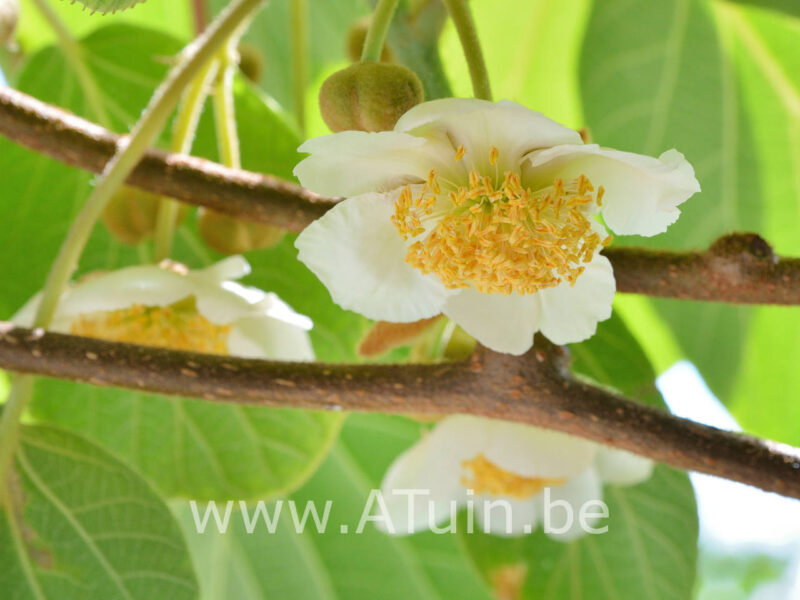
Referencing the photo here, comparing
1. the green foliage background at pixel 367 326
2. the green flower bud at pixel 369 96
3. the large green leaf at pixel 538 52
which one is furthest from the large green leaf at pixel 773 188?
the green flower bud at pixel 369 96

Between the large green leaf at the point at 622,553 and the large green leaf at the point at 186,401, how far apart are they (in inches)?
7.5

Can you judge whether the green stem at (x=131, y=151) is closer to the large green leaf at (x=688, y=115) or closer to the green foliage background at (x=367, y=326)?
the green foliage background at (x=367, y=326)

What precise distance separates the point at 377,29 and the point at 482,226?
0.43ft

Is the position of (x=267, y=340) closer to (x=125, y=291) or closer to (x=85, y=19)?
(x=125, y=291)

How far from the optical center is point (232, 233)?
0.74m

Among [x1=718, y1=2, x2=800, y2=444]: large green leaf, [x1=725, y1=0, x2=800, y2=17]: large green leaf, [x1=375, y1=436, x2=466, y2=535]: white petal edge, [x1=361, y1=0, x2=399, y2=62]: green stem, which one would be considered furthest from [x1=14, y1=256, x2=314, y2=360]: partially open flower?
[x1=718, y1=2, x2=800, y2=444]: large green leaf

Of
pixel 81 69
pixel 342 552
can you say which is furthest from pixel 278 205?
pixel 342 552

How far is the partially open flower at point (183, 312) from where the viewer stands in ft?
2.45

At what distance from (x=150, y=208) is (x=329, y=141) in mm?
311

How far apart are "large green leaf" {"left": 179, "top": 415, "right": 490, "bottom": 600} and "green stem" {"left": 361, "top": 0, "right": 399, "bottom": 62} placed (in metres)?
0.67

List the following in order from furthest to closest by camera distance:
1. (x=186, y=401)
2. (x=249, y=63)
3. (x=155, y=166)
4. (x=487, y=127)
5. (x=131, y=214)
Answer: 1. (x=249, y=63)
2. (x=186, y=401)
3. (x=131, y=214)
4. (x=155, y=166)
5. (x=487, y=127)

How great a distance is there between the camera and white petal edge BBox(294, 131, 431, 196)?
1.72 feet

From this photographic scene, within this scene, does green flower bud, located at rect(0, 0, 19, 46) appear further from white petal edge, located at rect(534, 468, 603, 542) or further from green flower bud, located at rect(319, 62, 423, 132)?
white petal edge, located at rect(534, 468, 603, 542)

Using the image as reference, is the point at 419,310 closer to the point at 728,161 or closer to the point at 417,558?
the point at 728,161
